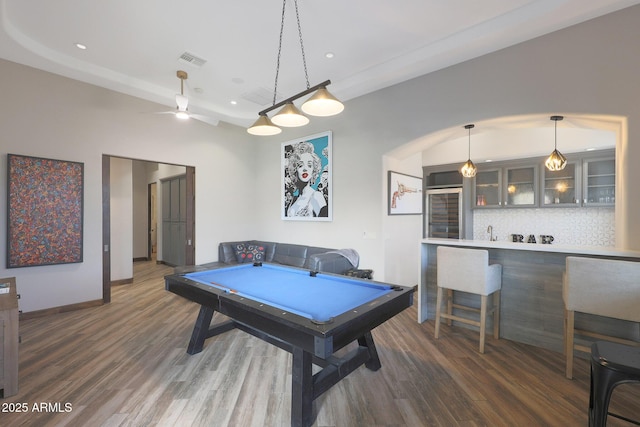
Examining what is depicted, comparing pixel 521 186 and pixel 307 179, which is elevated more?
pixel 307 179

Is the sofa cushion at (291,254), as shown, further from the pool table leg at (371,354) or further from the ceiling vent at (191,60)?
the ceiling vent at (191,60)

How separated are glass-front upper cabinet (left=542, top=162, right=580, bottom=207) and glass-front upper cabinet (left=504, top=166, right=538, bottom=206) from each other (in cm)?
16

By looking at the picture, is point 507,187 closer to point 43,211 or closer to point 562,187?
point 562,187

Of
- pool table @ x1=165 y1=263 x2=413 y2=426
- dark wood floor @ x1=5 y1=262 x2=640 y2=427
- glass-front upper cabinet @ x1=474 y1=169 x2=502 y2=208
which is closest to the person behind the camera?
pool table @ x1=165 y1=263 x2=413 y2=426

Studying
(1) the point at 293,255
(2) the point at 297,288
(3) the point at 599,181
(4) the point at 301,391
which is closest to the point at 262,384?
(4) the point at 301,391

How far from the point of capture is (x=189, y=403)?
2037 millimetres

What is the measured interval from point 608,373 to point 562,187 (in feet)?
14.0

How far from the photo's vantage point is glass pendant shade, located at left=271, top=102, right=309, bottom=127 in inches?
98.0

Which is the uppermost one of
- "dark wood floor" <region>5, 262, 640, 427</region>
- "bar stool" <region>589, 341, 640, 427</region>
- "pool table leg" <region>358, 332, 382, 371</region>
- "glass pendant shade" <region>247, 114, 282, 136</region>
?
"glass pendant shade" <region>247, 114, 282, 136</region>

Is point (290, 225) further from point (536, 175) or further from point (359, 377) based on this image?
point (536, 175)

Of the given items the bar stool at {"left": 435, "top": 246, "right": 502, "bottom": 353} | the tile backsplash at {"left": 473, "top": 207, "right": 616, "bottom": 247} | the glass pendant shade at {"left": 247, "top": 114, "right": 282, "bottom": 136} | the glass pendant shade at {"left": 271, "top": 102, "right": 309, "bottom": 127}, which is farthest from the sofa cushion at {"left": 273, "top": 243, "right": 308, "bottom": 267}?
the tile backsplash at {"left": 473, "top": 207, "right": 616, "bottom": 247}

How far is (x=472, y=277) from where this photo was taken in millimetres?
2928

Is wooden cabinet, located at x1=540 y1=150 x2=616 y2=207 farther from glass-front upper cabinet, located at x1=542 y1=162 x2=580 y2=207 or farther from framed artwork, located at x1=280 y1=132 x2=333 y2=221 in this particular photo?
framed artwork, located at x1=280 y1=132 x2=333 y2=221

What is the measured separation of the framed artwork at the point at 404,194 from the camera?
450 cm
